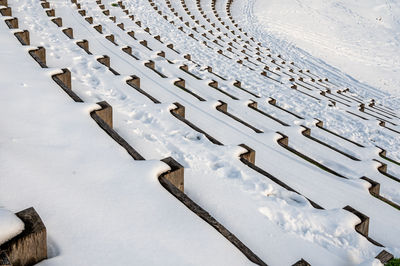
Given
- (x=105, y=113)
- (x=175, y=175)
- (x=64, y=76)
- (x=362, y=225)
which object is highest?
(x=64, y=76)

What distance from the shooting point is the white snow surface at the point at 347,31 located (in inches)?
461

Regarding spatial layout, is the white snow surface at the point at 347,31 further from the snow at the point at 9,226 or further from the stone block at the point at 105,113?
the snow at the point at 9,226

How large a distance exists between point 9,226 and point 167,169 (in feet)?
2.99

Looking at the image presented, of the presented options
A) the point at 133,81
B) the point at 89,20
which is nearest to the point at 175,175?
the point at 133,81

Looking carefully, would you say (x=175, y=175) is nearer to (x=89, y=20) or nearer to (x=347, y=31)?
(x=89, y=20)

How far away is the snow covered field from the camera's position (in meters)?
1.68

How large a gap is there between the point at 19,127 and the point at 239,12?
14.3 m

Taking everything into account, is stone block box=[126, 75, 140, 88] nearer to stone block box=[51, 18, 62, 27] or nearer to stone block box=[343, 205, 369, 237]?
stone block box=[343, 205, 369, 237]

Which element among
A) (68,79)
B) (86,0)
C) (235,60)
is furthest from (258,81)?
(86,0)

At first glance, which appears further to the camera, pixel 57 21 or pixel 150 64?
pixel 57 21

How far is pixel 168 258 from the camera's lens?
1.56 m

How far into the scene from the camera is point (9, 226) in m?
1.38


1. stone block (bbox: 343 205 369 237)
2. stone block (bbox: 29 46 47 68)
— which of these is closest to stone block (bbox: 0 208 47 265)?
stone block (bbox: 343 205 369 237)

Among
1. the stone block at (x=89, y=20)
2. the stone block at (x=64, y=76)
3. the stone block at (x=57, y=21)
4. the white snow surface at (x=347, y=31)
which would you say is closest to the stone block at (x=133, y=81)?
the stone block at (x=64, y=76)
